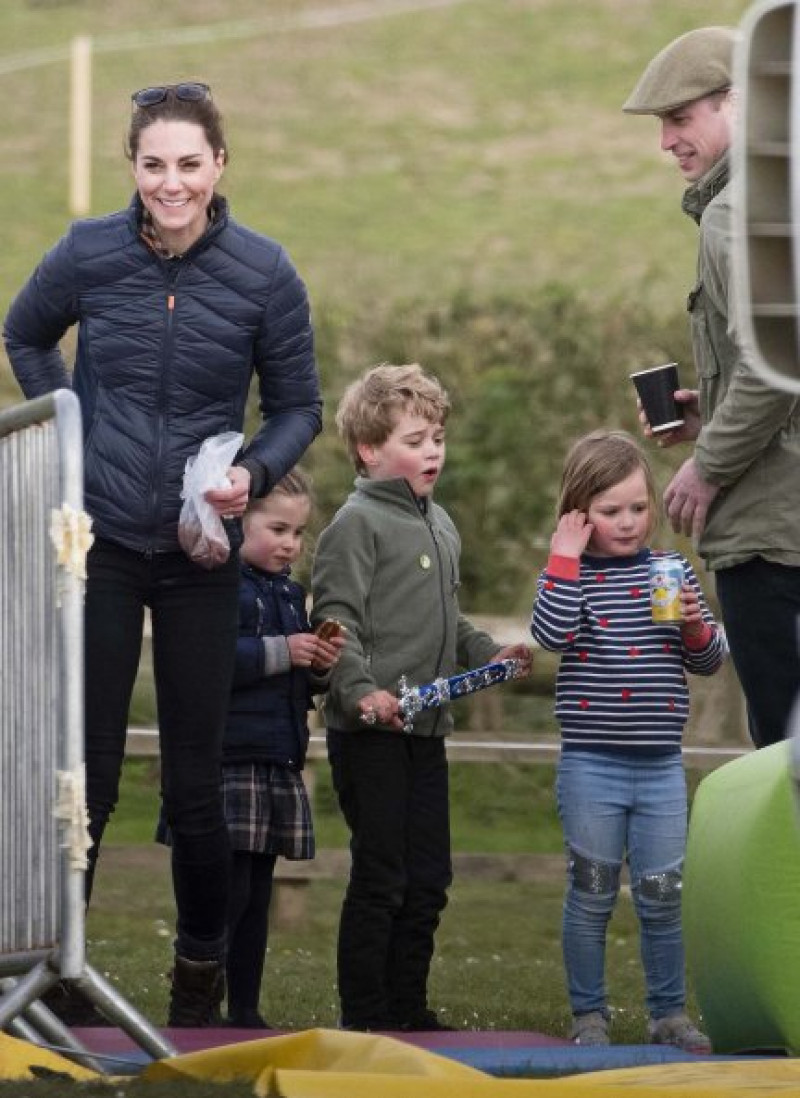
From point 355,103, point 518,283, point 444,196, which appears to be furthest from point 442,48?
point 518,283

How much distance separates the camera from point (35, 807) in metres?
4.79

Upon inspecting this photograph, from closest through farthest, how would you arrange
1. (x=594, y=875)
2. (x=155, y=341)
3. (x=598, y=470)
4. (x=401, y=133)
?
1. (x=155, y=341)
2. (x=594, y=875)
3. (x=598, y=470)
4. (x=401, y=133)

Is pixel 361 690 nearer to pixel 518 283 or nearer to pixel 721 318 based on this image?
pixel 721 318

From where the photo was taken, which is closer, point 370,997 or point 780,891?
point 780,891

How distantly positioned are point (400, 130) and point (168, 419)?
80.7 ft

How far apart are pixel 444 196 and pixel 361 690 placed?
2201 cm

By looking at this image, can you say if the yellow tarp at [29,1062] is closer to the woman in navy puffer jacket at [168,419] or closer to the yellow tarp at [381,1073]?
the yellow tarp at [381,1073]

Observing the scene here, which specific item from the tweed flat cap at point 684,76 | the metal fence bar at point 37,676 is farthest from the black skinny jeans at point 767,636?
the metal fence bar at point 37,676

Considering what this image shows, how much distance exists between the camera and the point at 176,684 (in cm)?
589

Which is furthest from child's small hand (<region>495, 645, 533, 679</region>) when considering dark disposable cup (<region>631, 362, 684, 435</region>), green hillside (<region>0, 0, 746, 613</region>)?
green hillside (<region>0, 0, 746, 613</region>)

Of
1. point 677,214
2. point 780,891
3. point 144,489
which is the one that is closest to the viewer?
point 780,891

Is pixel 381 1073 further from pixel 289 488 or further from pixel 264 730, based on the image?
pixel 289 488

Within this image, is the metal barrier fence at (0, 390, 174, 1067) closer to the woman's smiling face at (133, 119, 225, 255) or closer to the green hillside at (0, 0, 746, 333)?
the woman's smiling face at (133, 119, 225, 255)

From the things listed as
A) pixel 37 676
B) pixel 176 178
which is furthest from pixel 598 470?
pixel 37 676
